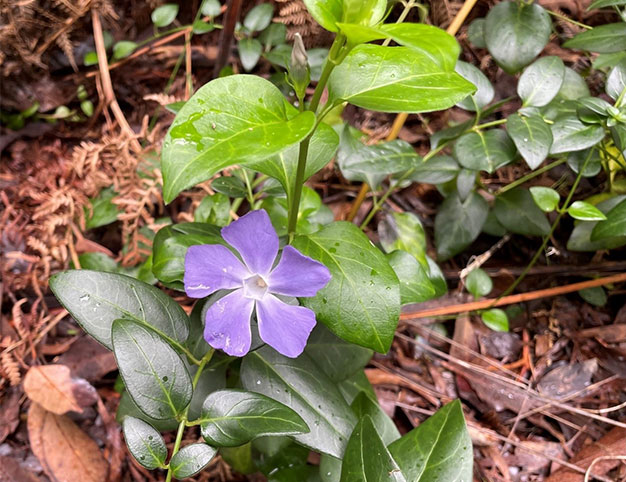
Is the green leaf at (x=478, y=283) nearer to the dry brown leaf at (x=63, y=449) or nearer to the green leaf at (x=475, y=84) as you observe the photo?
the green leaf at (x=475, y=84)

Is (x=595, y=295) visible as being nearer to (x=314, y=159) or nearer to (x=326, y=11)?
(x=314, y=159)

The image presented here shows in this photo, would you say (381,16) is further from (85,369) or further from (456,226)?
(85,369)

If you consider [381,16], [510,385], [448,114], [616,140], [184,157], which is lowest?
[510,385]

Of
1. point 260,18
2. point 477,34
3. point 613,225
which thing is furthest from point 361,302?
point 260,18

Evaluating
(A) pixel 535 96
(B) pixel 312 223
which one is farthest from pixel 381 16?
(A) pixel 535 96

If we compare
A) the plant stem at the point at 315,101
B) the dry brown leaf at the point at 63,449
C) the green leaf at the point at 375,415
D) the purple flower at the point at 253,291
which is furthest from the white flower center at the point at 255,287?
the dry brown leaf at the point at 63,449
